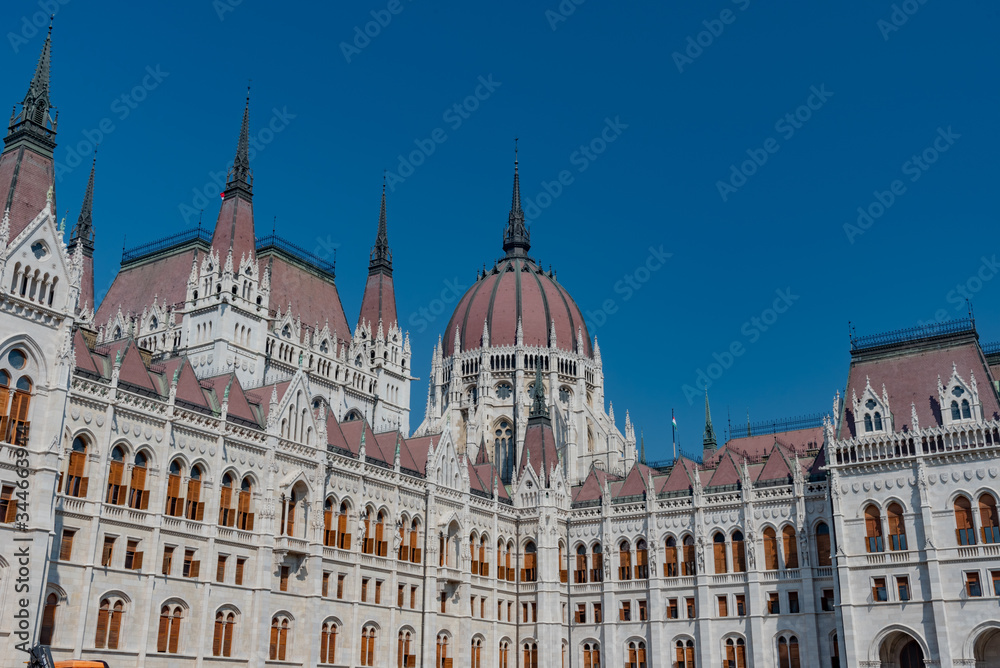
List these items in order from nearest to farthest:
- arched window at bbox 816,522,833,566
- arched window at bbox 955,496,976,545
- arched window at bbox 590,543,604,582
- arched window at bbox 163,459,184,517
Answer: arched window at bbox 163,459,184,517, arched window at bbox 955,496,976,545, arched window at bbox 816,522,833,566, arched window at bbox 590,543,604,582

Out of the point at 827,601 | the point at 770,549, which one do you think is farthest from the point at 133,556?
the point at 827,601

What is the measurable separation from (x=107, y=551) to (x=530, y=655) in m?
32.9

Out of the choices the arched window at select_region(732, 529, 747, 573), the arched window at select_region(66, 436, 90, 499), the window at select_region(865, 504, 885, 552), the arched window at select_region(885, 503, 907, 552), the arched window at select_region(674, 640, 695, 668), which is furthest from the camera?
the arched window at select_region(674, 640, 695, 668)

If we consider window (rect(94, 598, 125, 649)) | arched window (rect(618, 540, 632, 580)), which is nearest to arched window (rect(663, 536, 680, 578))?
arched window (rect(618, 540, 632, 580))

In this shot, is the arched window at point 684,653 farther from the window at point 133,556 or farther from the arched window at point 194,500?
the window at point 133,556

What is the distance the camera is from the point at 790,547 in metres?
60.3

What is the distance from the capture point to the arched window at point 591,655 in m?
65.4

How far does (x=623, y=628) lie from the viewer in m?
64.8

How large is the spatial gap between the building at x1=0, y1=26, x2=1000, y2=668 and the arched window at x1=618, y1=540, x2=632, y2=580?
0.29 meters

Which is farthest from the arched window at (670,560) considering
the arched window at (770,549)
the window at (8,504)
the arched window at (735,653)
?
the window at (8,504)

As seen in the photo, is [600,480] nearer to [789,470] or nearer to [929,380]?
[789,470]

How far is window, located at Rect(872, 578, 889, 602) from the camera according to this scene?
54438 millimetres

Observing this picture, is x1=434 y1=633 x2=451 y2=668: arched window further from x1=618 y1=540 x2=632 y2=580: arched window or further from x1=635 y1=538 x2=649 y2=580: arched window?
x1=635 y1=538 x2=649 y2=580: arched window

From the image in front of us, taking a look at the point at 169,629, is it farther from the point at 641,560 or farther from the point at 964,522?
the point at 964,522
